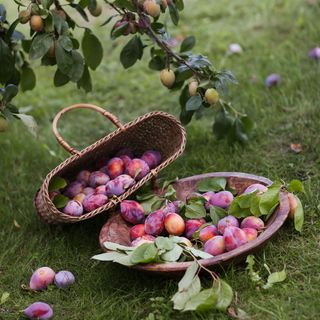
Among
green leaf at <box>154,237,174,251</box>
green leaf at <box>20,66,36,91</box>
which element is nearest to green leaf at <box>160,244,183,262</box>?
green leaf at <box>154,237,174,251</box>

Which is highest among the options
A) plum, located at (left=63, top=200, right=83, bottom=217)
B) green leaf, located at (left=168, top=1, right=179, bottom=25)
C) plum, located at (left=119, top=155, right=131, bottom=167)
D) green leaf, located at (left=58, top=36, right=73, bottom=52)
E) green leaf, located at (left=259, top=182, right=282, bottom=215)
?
green leaf, located at (left=168, top=1, right=179, bottom=25)

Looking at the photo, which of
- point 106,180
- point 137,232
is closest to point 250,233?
point 137,232

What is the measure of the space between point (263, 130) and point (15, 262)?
1224 mm

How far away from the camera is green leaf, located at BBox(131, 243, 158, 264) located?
182cm

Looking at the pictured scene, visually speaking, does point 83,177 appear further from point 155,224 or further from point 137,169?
point 155,224

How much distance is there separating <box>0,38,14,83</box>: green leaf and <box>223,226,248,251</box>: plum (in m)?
1.06

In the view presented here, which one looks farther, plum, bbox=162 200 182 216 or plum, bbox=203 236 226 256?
plum, bbox=162 200 182 216

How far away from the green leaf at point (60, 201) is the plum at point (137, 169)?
24 cm

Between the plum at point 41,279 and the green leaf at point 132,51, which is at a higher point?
the green leaf at point 132,51

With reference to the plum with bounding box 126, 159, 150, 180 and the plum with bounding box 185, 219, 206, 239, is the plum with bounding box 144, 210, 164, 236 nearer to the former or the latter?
the plum with bounding box 185, 219, 206, 239

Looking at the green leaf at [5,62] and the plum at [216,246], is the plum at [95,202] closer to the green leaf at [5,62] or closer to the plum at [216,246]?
the plum at [216,246]

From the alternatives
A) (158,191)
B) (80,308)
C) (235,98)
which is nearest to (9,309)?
(80,308)

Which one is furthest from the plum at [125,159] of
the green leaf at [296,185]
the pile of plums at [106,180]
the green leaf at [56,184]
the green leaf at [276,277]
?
the green leaf at [276,277]

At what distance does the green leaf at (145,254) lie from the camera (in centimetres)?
182
